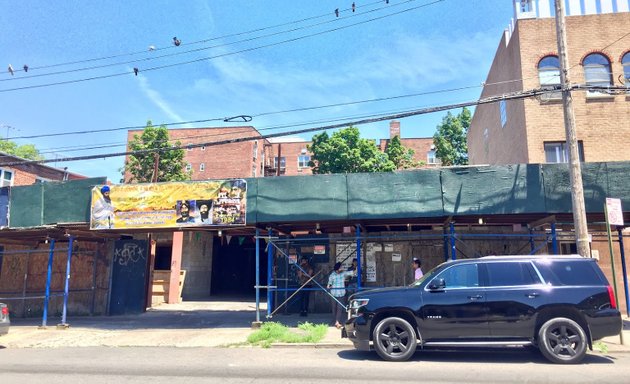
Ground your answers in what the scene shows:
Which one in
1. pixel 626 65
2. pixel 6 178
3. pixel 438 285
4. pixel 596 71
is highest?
pixel 626 65

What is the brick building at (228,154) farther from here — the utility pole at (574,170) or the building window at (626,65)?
the utility pole at (574,170)

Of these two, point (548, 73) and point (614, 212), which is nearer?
point (614, 212)

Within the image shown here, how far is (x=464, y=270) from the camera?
866 cm

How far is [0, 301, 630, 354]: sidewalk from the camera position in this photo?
36.2 feet

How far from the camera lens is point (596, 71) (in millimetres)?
17109

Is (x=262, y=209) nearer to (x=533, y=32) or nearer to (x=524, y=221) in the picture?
(x=524, y=221)

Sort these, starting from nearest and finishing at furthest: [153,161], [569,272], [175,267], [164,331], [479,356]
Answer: [569,272]
[479,356]
[164,331]
[175,267]
[153,161]

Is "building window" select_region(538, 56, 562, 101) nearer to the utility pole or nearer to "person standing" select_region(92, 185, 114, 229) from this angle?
the utility pole

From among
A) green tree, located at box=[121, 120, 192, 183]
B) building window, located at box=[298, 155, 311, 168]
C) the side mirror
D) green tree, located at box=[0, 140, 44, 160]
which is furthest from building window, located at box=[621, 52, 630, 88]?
green tree, located at box=[0, 140, 44, 160]

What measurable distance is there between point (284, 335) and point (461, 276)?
4.62m

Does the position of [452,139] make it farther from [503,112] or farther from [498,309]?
[498,309]

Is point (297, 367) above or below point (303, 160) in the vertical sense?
below

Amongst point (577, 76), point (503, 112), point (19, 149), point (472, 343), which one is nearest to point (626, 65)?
point (577, 76)

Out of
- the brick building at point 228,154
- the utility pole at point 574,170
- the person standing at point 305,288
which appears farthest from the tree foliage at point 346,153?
the utility pole at point 574,170
